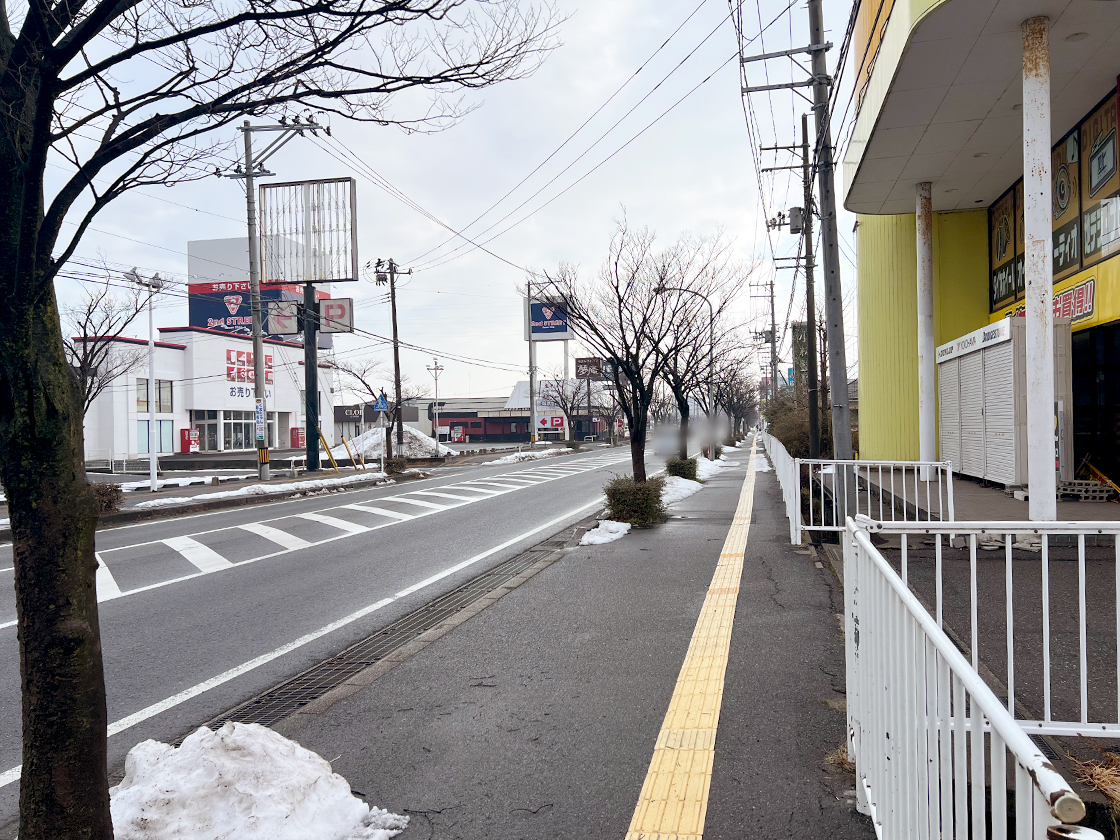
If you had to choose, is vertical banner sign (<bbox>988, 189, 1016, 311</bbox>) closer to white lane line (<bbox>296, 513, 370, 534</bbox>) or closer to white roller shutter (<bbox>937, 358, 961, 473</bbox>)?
white roller shutter (<bbox>937, 358, 961, 473</bbox>)

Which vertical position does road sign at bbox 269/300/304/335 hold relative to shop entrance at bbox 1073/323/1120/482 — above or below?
above

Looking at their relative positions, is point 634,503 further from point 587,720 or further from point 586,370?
point 586,370

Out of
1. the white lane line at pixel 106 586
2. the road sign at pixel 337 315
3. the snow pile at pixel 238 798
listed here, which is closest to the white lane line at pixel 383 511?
the white lane line at pixel 106 586

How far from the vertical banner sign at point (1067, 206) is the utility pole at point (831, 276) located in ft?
12.7

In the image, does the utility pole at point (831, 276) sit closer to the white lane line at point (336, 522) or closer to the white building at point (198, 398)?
the white lane line at point (336, 522)

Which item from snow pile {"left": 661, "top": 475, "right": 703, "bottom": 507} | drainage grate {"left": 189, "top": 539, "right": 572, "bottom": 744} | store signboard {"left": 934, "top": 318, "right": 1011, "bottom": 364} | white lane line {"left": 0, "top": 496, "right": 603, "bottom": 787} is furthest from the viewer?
snow pile {"left": 661, "top": 475, "right": 703, "bottom": 507}

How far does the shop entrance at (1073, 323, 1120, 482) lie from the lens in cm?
1142

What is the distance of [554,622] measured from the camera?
20.7 feet

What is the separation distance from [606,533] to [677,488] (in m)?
7.20

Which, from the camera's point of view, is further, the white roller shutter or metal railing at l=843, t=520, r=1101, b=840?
the white roller shutter

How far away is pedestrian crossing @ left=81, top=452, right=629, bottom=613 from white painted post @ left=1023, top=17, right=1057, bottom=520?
30.5ft

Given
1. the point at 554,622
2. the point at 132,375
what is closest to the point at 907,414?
the point at 554,622

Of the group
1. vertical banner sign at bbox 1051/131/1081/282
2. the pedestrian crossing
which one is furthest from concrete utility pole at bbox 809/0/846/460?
the pedestrian crossing

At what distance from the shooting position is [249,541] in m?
11.8
